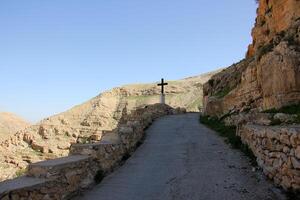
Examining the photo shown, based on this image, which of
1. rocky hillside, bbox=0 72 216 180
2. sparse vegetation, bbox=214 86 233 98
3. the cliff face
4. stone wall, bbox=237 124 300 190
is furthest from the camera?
rocky hillside, bbox=0 72 216 180

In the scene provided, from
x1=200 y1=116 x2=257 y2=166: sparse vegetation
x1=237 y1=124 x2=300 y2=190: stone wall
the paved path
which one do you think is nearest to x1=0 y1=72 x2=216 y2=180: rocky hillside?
x1=200 y1=116 x2=257 y2=166: sparse vegetation

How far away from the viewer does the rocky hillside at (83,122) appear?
121ft

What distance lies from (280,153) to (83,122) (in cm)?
5523

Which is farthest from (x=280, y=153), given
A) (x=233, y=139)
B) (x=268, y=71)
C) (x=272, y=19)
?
(x=272, y=19)

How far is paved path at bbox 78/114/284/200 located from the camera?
867 centimetres

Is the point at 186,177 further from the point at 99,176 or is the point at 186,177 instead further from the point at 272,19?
the point at 272,19

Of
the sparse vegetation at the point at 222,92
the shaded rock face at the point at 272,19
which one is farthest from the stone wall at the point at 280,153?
the sparse vegetation at the point at 222,92

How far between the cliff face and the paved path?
313 cm

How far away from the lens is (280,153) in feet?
27.5

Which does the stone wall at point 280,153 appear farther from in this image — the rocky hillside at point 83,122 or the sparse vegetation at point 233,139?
the rocky hillside at point 83,122

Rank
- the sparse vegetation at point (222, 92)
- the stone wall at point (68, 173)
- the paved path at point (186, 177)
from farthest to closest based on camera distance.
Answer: the sparse vegetation at point (222, 92), the paved path at point (186, 177), the stone wall at point (68, 173)

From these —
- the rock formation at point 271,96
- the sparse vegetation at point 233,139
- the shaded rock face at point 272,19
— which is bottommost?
the sparse vegetation at point 233,139

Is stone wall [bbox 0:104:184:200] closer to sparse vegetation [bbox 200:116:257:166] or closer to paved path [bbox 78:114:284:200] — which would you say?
paved path [bbox 78:114:284:200]

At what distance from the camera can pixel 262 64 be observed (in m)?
16.2
